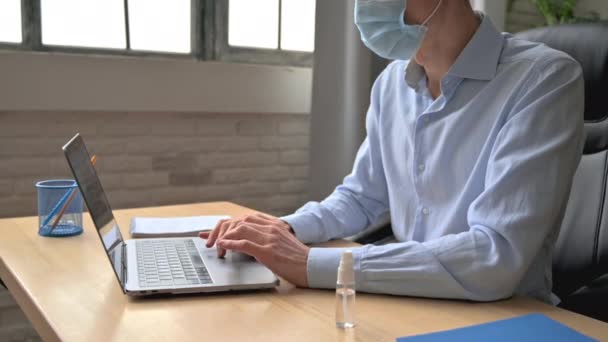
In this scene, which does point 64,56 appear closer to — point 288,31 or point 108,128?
point 108,128

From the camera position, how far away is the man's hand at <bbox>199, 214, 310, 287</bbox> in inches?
39.4

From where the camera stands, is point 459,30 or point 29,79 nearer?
point 459,30

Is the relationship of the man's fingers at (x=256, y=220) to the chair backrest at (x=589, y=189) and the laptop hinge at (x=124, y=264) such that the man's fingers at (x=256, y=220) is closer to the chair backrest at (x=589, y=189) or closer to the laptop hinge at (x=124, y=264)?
the laptop hinge at (x=124, y=264)

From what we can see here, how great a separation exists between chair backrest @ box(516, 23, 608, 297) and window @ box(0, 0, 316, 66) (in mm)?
1304

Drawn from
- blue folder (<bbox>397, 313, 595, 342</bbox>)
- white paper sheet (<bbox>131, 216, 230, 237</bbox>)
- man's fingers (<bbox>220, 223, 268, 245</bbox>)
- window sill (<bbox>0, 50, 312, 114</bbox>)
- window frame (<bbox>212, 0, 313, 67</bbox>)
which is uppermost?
window frame (<bbox>212, 0, 313, 67</bbox>)

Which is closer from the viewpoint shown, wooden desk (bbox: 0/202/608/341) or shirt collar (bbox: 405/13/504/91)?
wooden desk (bbox: 0/202/608/341)

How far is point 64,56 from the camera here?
6.51 ft

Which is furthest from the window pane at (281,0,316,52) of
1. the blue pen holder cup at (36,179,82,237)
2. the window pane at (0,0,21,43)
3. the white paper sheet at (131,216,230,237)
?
the blue pen holder cup at (36,179,82,237)

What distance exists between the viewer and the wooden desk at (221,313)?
0.80 m

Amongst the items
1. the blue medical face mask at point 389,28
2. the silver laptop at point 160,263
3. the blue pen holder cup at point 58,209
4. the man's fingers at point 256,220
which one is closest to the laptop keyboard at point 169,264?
the silver laptop at point 160,263

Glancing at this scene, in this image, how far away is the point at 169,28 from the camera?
2.35 m

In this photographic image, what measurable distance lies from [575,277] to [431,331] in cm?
67

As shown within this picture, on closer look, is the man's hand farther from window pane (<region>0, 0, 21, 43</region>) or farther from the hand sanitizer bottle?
window pane (<region>0, 0, 21, 43</region>)

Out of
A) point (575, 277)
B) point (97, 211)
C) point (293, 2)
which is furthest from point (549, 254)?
point (293, 2)
